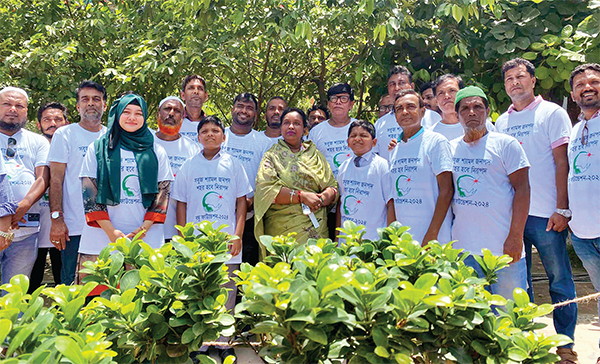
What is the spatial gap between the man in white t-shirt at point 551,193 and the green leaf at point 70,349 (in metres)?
3.00

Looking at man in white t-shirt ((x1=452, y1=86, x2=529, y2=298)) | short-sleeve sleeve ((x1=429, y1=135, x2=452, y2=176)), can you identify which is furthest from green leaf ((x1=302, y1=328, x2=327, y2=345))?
short-sleeve sleeve ((x1=429, y1=135, x2=452, y2=176))

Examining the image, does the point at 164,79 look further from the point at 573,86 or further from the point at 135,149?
the point at 573,86

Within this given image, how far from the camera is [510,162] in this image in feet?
9.82

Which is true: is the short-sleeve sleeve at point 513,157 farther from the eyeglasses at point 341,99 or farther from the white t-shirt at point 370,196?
the eyeglasses at point 341,99

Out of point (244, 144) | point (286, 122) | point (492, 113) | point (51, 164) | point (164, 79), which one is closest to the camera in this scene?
point (51, 164)

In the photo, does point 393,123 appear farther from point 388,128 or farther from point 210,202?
point 210,202

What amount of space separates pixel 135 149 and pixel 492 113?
12.3 ft

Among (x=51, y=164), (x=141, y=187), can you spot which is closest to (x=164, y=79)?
(x=51, y=164)

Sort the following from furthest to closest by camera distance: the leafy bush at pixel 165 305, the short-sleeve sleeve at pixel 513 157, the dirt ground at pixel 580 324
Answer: the short-sleeve sleeve at pixel 513 157 < the dirt ground at pixel 580 324 < the leafy bush at pixel 165 305

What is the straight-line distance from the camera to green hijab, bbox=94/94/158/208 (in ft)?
9.97

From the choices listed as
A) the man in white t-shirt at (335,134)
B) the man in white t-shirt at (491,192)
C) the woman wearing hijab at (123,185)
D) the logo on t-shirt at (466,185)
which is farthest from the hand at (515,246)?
the woman wearing hijab at (123,185)

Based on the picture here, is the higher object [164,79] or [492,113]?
[164,79]

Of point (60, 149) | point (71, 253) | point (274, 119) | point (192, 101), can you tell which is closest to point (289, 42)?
point (274, 119)

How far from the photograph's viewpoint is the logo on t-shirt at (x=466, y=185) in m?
3.08
